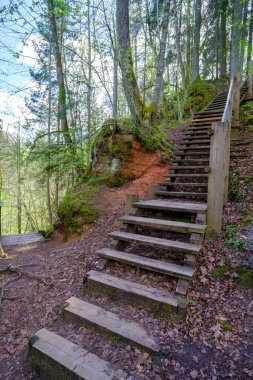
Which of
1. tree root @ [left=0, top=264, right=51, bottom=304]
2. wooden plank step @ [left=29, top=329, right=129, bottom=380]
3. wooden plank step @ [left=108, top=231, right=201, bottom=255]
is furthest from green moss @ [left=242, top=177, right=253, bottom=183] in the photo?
tree root @ [left=0, top=264, right=51, bottom=304]

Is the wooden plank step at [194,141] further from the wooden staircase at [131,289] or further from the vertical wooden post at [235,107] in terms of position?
the wooden staircase at [131,289]

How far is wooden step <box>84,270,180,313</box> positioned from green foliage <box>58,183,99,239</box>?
2333mm

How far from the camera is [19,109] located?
1284 centimetres

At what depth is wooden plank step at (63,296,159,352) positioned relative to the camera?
2107mm

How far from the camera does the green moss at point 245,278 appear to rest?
2678mm

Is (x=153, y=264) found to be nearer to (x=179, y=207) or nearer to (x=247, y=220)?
(x=179, y=207)

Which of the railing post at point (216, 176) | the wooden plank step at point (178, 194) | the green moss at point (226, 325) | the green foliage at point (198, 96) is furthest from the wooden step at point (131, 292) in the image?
the green foliage at point (198, 96)

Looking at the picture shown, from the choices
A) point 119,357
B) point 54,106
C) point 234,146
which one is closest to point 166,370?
point 119,357

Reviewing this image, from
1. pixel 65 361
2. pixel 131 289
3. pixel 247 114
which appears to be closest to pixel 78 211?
pixel 131 289

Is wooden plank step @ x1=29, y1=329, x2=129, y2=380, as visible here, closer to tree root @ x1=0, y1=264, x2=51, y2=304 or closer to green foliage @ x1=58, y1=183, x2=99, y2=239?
tree root @ x1=0, y1=264, x2=51, y2=304

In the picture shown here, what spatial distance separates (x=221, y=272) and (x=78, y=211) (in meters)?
3.70

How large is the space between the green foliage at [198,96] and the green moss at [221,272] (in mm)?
10814

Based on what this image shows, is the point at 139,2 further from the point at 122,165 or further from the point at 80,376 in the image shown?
the point at 80,376

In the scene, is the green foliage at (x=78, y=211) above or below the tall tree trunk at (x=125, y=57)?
below
